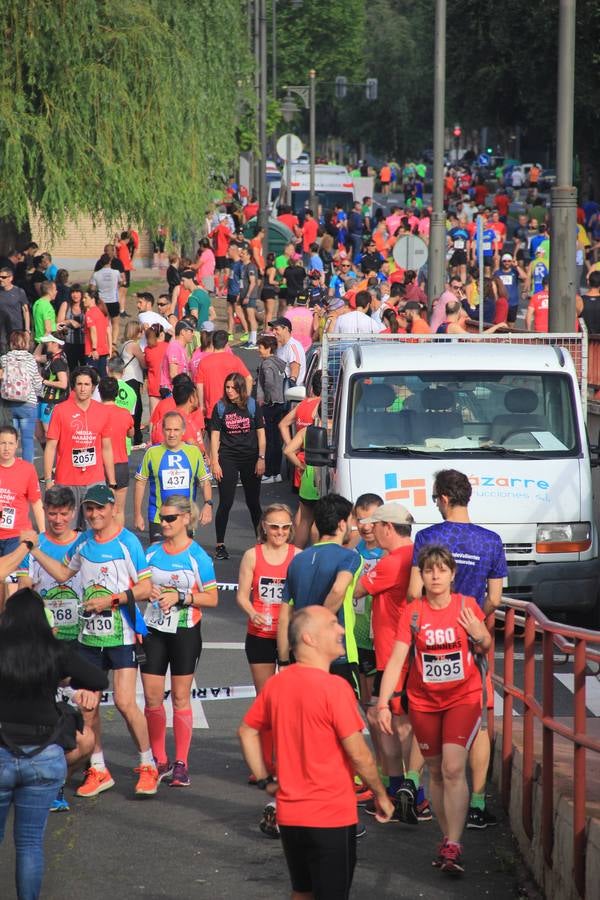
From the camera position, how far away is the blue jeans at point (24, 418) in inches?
712

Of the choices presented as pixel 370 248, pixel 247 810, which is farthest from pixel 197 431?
pixel 370 248

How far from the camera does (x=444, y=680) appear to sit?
24.4ft

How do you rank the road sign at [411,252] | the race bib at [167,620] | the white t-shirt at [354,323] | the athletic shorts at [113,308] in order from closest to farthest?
1. the race bib at [167,620]
2. the white t-shirt at [354,323]
3. the road sign at [411,252]
4. the athletic shorts at [113,308]

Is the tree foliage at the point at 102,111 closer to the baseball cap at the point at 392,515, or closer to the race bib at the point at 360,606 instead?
the race bib at the point at 360,606

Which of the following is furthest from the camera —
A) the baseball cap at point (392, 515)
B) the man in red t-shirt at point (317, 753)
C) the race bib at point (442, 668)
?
the baseball cap at point (392, 515)

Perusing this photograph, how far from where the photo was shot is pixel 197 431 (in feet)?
50.2

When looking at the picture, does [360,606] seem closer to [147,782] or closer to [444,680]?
[147,782]

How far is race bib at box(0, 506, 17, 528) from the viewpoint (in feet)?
40.0

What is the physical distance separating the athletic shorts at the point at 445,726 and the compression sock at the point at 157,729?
5.86ft

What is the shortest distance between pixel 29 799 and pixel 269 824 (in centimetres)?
173

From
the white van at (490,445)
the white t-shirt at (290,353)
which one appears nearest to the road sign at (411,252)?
the white t-shirt at (290,353)

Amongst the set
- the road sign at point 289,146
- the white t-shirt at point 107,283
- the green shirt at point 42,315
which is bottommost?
the green shirt at point 42,315

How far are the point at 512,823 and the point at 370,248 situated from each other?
30593 mm

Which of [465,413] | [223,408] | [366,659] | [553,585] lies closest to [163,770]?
[366,659]
